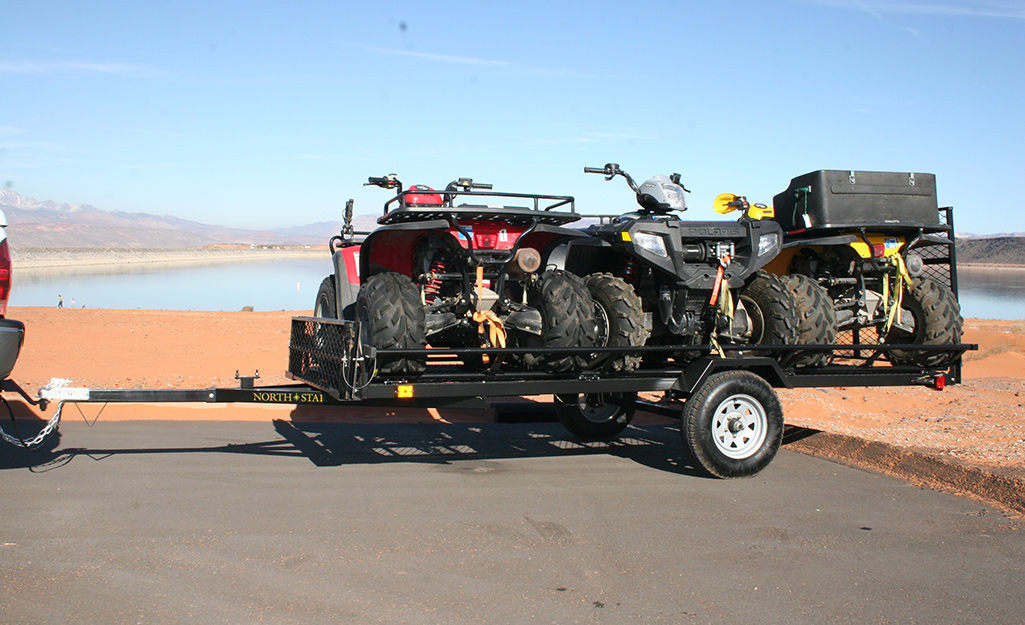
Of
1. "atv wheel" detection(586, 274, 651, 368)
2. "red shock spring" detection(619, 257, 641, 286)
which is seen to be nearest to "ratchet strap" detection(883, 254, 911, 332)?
"red shock spring" detection(619, 257, 641, 286)

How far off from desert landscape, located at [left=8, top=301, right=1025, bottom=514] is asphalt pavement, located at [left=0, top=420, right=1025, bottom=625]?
542mm

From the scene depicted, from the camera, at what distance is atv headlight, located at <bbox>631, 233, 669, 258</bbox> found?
7.39 metres

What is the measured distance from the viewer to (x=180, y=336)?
18750 millimetres

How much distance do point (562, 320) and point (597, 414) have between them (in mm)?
2512

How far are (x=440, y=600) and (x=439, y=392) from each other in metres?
2.17

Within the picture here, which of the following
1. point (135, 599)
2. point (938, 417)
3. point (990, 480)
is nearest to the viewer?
point (135, 599)

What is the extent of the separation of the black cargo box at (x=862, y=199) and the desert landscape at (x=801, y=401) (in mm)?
2269

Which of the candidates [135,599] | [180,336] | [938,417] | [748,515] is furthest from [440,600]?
[180,336]

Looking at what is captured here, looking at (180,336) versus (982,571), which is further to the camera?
(180,336)

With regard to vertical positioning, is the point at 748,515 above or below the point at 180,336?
below

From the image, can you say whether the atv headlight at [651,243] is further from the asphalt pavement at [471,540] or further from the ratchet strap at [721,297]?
the asphalt pavement at [471,540]

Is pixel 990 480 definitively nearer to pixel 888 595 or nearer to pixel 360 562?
pixel 888 595

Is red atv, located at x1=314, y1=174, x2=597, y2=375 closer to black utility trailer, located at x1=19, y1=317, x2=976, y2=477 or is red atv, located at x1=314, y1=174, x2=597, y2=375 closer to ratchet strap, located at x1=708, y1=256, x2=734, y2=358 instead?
black utility trailer, located at x1=19, y1=317, x2=976, y2=477

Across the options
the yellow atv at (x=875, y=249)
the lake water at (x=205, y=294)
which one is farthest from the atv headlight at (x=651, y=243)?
the lake water at (x=205, y=294)
